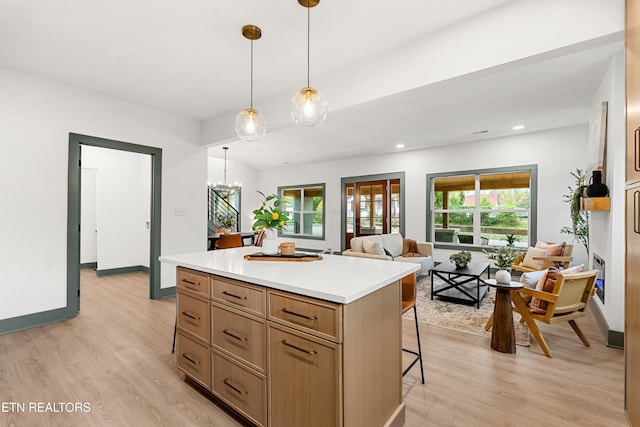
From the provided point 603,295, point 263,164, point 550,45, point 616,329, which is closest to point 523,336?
point 616,329

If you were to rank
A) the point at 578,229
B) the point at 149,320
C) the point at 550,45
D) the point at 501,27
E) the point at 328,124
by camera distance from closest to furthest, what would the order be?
1. the point at 550,45
2. the point at 501,27
3. the point at 149,320
4. the point at 578,229
5. the point at 328,124

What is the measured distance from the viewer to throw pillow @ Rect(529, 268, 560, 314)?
2676mm

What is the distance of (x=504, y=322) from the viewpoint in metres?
2.65

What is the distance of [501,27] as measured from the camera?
2131 millimetres


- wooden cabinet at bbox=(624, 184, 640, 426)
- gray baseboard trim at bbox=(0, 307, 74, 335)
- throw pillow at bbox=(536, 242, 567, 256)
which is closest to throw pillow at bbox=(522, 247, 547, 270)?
throw pillow at bbox=(536, 242, 567, 256)

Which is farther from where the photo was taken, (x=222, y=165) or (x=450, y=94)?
(x=222, y=165)

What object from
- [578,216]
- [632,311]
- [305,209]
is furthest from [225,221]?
[632,311]

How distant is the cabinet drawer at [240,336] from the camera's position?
1.59 m

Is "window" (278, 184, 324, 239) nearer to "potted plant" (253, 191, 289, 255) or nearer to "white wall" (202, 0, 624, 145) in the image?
"white wall" (202, 0, 624, 145)

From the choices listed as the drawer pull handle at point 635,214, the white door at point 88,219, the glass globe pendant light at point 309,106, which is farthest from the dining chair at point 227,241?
the drawer pull handle at point 635,214

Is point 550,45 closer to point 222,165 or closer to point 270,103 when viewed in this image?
point 270,103

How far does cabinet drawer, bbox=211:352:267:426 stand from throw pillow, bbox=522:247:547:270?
4584 millimetres

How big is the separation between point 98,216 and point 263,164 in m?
4.39

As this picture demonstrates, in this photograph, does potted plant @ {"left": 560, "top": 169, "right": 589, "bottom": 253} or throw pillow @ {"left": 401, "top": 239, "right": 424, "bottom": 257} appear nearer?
potted plant @ {"left": 560, "top": 169, "right": 589, "bottom": 253}
